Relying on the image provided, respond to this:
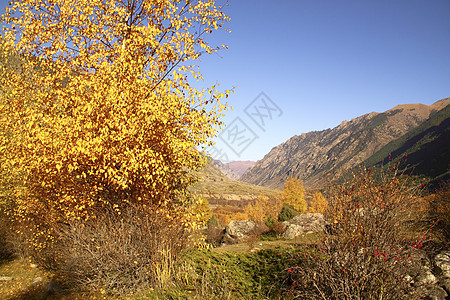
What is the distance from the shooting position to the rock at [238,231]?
2283 cm

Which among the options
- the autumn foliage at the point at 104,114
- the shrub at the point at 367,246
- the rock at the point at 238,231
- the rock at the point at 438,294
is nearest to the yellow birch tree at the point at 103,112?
the autumn foliage at the point at 104,114

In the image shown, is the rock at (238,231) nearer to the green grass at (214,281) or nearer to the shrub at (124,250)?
the green grass at (214,281)

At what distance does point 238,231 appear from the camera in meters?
24.0

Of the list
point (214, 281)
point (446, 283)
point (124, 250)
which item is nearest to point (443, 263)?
point (446, 283)

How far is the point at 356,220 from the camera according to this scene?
481cm

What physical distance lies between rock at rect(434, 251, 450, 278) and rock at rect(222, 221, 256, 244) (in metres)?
17.5

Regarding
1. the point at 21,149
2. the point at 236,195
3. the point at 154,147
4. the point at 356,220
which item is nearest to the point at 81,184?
the point at 21,149

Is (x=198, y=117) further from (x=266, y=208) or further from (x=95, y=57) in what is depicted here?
(x=266, y=208)

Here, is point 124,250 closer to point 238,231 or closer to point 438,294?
point 438,294

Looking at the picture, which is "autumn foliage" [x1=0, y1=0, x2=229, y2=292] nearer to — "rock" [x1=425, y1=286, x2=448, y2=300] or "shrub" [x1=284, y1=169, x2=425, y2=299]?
"shrub" [x1=284, y1=169, x2=425, y2=299]

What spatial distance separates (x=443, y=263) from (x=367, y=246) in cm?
317

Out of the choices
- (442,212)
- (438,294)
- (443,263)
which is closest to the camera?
(438,294)

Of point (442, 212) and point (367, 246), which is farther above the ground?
point (367, 246)

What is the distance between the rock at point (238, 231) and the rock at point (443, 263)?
1754 cm
